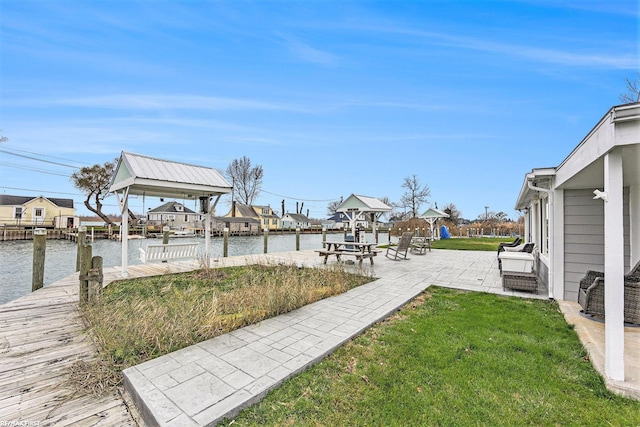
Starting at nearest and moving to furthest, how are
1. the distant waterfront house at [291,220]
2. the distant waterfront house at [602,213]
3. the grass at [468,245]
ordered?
the distant waterfront house at [602,213], the grass at [468,245], the distant waterfront house at [291,220]

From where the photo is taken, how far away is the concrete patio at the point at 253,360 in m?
2.00

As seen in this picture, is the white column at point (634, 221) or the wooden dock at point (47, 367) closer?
the wooden dock at point (47, 367)

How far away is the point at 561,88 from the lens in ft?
36.1

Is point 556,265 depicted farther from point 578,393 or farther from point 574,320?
point 578,393

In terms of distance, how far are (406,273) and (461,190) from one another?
2972 centimetres

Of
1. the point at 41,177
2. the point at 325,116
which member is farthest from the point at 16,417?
the point at 41,177

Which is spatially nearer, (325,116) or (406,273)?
(406,273)

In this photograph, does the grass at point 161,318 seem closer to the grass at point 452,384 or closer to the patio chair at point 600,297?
the grass at point 452,384

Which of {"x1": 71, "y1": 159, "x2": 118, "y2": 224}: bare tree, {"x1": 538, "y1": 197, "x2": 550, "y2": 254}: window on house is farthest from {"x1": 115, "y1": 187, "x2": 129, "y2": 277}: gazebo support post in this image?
{"x1": 71, "y1": 159, "x2": 118, "y2": 224}: bare tree

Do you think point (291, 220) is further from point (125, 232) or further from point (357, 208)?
point (125, 232)

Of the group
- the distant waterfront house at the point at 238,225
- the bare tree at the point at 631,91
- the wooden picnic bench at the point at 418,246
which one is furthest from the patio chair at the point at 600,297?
the distant waterfront house at the point at 238,225

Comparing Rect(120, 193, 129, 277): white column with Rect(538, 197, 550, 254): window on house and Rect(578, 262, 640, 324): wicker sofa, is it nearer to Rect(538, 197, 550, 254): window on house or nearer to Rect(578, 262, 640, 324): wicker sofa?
Rect(578, 262, 640, 324): wicker sofa

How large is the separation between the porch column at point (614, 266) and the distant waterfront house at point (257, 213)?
3834 cm

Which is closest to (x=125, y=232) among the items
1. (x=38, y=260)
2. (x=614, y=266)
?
(x=38, y=260)
